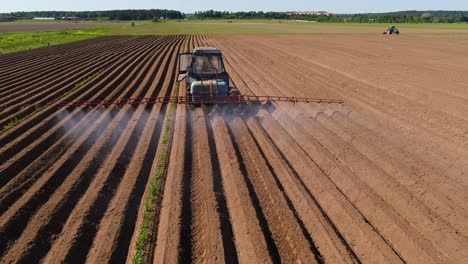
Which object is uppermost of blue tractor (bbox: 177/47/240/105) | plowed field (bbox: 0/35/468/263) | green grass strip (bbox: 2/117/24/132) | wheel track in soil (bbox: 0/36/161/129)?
blue tractor (bbox: 177/47/240/105)

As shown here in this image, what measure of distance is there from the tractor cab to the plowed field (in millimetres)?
528

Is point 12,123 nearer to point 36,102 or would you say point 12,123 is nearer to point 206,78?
point 36,102

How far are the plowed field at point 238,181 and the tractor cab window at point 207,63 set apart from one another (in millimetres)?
1317

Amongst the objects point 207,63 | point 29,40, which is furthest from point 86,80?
point 29,40

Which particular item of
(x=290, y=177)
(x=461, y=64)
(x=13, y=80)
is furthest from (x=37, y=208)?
(x=461, y=64)

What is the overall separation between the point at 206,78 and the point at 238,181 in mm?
6508

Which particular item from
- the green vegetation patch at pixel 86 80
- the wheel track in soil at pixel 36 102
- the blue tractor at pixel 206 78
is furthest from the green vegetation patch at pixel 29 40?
the blue tractor at pixel 206 78

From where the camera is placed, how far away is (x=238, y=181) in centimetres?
728

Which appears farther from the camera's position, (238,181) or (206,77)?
(206,77)

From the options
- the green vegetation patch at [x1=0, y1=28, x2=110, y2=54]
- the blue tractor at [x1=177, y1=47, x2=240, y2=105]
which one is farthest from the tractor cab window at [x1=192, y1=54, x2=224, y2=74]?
the green vegetation patch at [x1=0, y1=28, x2=110, y2=54]

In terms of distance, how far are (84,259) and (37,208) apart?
180cm

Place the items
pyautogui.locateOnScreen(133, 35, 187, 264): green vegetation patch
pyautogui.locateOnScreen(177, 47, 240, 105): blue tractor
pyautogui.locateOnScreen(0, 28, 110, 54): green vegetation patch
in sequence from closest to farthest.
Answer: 1. pyautogui.locateOnScreen(133, 35, 187, 264): green vegetation patch
2. pyautogui.locateOnScreen(177, 47, 240, 105): blue tractor
3. pyautogui.locateOnScreen(0, 28, 110, 54): green vegetation patch

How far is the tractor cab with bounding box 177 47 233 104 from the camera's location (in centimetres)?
1245

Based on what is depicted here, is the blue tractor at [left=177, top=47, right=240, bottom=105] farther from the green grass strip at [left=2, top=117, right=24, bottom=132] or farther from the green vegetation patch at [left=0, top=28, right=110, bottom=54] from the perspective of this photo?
the green vegetation patch at [left=0, top=28, right=110, bottom=54]
